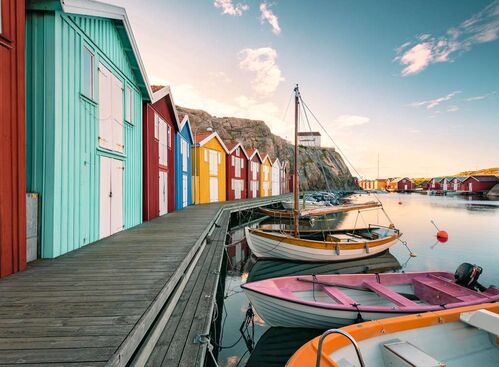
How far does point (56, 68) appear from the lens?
20.4 feet

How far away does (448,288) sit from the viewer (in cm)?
831

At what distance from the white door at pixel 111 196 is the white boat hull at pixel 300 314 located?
5.34m

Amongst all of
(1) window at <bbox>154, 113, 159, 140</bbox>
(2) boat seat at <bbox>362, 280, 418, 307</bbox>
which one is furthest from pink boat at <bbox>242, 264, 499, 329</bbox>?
(1) window at <bbox>154, 113, 159, 140</bbox>

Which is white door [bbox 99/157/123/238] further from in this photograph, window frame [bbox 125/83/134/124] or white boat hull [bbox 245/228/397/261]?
white boat hull [bbox 245/228/397/261]

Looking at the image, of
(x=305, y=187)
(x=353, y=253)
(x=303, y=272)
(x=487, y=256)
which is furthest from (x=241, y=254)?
(x=305, y=187)

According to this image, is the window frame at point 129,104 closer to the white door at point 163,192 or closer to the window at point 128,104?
the window at point 128,104

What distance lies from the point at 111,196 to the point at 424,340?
9.59 metres

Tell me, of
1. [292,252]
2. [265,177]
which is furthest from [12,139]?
[265,177]

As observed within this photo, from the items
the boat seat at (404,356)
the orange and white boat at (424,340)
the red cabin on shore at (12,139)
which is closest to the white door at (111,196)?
the red cabin on shore at (12,139)

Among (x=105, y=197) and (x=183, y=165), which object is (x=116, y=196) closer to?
(x=105, y=197)

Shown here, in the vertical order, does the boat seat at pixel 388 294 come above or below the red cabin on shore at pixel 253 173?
below

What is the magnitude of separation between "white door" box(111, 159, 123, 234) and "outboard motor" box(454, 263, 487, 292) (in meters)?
12.1

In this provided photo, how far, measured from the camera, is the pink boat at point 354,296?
6.88 metres

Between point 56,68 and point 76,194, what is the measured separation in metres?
3.19
